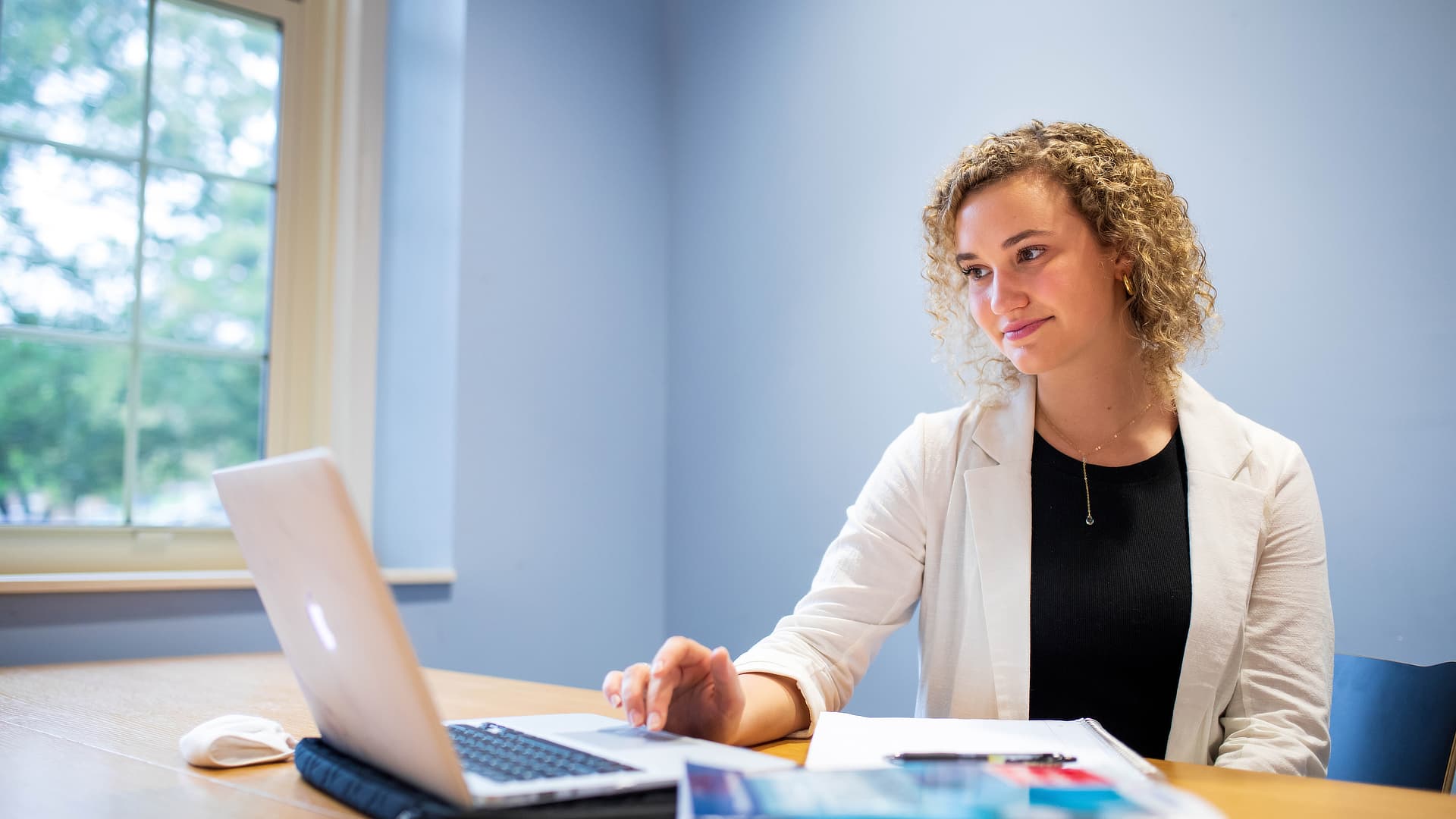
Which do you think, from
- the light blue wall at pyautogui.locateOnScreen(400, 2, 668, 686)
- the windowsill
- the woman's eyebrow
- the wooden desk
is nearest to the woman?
the woman's eyebrow

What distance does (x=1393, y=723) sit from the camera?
121 cm

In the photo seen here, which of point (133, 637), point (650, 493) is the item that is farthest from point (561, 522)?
point (133, 637)

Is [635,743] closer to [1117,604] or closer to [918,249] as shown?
[1117,604]

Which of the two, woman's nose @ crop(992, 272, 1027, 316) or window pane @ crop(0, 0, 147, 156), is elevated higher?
window pane @ crop(0, 0, 147, 156)

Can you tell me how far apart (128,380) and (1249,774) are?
7.43 feet

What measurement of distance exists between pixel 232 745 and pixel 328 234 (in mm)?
1837

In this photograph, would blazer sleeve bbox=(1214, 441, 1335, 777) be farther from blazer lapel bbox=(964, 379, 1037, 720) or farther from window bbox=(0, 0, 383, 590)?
window bbox=(0, 0, 383, 590)

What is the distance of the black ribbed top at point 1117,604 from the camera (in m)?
1.29

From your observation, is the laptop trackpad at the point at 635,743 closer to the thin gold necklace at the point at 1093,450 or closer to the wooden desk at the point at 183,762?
the wooden desk at the point at 183,762

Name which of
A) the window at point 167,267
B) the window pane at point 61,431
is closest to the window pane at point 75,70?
the window at point 167,267

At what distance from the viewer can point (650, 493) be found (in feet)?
9.14

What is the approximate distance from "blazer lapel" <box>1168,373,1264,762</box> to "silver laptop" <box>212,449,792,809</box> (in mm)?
675

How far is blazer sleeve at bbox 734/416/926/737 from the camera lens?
119 centimetres

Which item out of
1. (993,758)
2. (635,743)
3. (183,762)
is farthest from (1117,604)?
(183,762)
